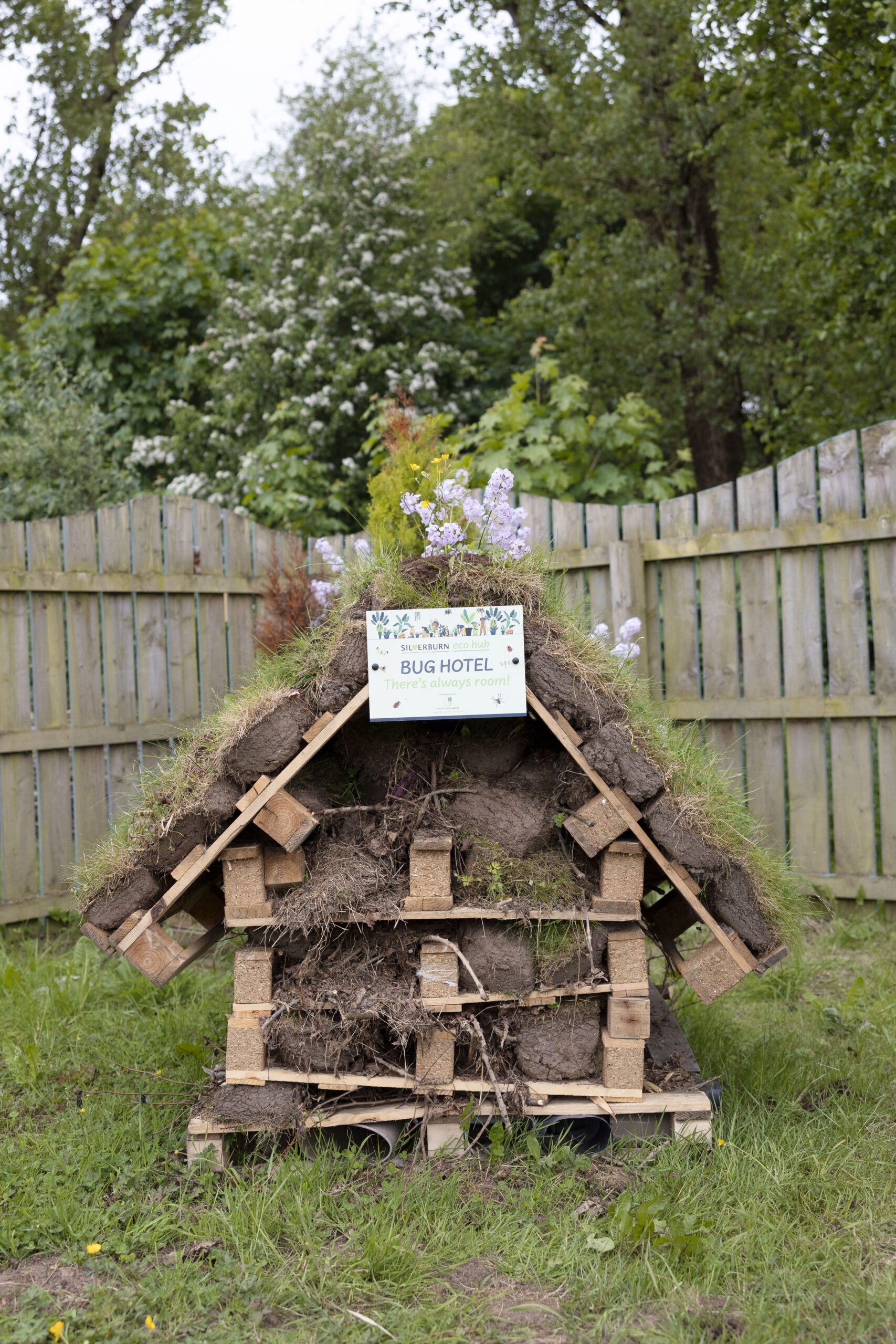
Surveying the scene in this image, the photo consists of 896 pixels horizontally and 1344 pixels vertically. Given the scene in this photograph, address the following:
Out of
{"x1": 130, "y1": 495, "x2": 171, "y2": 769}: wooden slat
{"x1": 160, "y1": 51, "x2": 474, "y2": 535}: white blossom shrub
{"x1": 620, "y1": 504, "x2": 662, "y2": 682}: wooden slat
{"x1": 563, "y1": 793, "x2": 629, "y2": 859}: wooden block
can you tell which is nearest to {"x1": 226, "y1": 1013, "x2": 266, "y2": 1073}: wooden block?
{"x1": 563, "y1": 793, "x2": 629, "y2": 859}: wooden block

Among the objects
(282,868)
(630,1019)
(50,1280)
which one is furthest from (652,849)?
(50,1280)

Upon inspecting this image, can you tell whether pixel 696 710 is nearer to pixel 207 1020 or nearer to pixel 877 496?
pixel 877 496

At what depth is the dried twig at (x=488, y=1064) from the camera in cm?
306

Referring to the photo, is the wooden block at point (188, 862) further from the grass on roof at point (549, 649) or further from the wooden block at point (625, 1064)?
the wooden block at point (625, 1064)

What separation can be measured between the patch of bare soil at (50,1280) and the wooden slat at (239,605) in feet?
12.5

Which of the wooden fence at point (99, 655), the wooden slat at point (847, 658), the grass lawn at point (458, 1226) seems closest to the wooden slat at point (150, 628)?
the wooden fence at point (99, 655)

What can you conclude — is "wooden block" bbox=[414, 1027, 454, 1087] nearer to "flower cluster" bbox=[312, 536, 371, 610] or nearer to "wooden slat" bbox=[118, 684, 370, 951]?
"wooden slat" bbox=[118, 684, 370, 951]

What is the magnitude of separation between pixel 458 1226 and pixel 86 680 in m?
3.71

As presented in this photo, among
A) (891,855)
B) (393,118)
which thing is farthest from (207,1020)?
(393,118)

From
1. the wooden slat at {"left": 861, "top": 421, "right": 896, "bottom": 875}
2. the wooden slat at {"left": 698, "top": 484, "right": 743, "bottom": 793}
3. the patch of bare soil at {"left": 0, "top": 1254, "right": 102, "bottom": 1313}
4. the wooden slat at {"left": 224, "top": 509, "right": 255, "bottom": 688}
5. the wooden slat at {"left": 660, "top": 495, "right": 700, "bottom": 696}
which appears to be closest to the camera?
the patch of bare soil at {"left": 0, "top": 1254, "right": 102, "bottom": 1313}

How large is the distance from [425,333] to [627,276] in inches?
85.5

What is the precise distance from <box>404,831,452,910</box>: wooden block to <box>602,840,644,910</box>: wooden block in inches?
18.1

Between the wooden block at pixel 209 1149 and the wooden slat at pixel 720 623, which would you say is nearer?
the wooden block at pixel 209 1149

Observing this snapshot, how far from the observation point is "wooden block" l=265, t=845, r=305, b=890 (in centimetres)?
321
